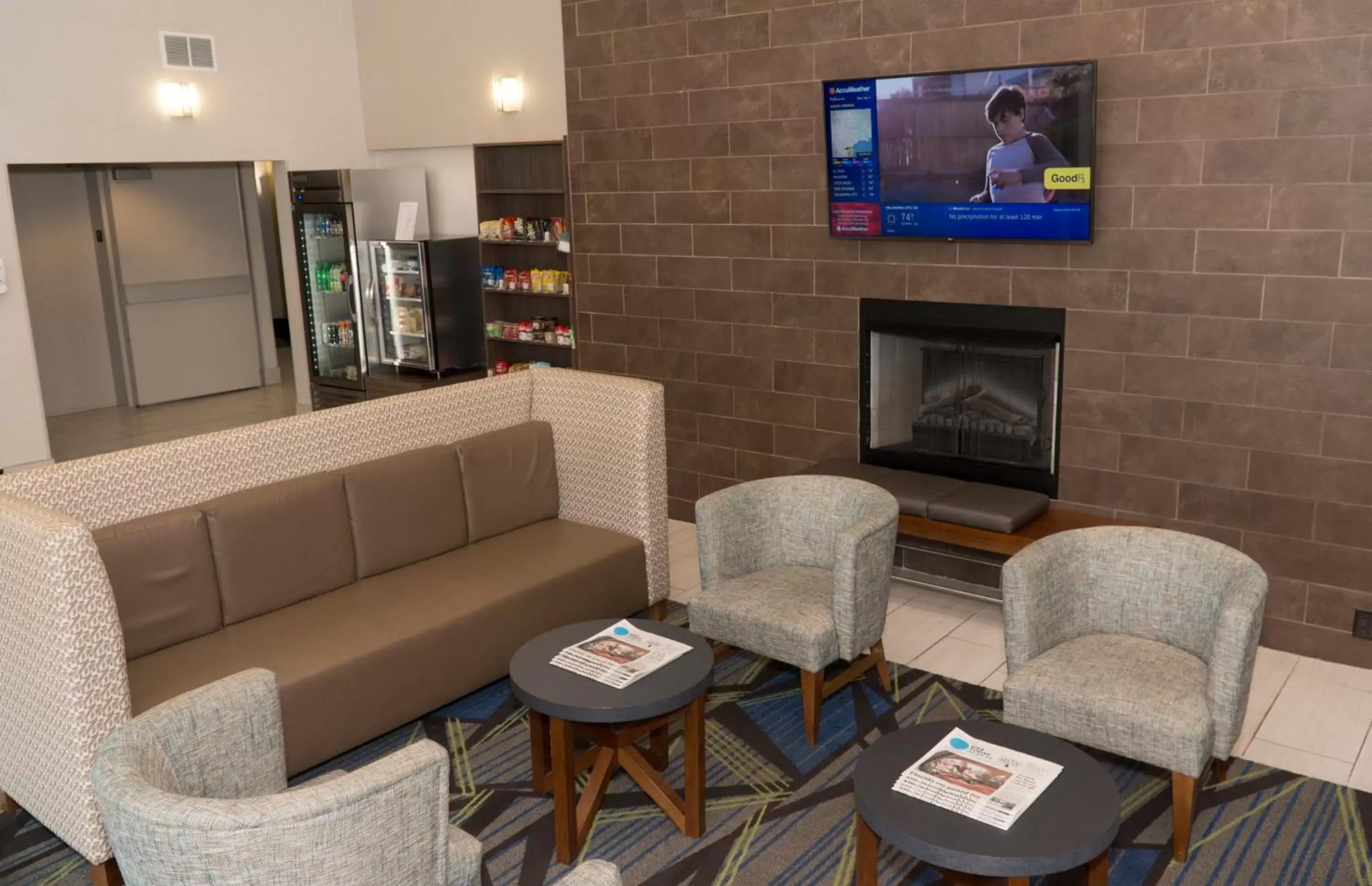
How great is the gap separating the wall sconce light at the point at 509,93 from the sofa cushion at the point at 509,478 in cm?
292

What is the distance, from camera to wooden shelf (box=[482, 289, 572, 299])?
21.7ft

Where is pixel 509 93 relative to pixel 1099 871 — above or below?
above

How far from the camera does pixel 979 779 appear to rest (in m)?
2.54

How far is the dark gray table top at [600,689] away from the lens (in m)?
2.88

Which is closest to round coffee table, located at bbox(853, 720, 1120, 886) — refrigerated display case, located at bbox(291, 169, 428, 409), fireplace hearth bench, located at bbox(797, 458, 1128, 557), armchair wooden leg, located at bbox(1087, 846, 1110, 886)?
armchair wooden leg, located at bbox(1087, 846, 1110, 886)

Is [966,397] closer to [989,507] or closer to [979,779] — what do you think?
[989,507]

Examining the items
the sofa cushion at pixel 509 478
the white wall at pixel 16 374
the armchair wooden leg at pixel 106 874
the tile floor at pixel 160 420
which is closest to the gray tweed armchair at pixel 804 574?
the sofa cushion at pixel 509 478

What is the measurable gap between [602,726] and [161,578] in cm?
143

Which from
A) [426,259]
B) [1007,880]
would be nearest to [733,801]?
[1007,880]

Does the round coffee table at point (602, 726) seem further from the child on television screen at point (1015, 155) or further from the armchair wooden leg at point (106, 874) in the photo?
the child on television screen at point (1015, 155)

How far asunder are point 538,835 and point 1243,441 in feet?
9.93

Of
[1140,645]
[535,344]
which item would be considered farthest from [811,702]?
[535,344]

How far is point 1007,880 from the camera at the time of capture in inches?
95.3

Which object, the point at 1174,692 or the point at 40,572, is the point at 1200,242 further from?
the point at 40,572
